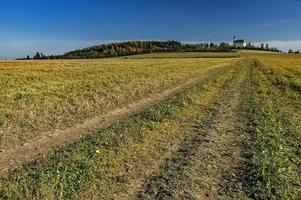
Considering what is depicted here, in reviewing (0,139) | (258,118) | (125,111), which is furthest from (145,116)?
(0,139)

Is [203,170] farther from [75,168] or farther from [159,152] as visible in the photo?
→ [75,168]

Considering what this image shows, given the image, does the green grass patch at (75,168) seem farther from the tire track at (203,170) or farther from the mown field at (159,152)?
the tire track at (203,170)

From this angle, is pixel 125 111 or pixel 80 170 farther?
pixel 125 111

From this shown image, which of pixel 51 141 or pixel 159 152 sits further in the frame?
pixel 51 141

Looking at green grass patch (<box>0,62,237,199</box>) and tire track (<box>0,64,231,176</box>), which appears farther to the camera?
tire track (<box>0,64,231,176</box>)

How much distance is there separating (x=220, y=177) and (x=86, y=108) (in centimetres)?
972

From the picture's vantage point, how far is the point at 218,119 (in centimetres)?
1588

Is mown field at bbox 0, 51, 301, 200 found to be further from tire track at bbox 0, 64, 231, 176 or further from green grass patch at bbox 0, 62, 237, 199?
tire track at bbox 0, 64, 231, 176

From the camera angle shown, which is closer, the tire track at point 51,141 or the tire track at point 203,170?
the tire track at point 203,170

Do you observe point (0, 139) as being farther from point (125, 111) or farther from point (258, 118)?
point (258, 118)

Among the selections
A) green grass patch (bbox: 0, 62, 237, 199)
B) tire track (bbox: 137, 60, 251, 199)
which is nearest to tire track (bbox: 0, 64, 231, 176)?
green grass patch (bbox: 0, 62, 237, 199)

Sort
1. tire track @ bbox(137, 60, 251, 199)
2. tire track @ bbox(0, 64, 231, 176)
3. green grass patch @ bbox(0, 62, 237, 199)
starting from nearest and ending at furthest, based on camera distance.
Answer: green grass patch @ bbox(0, 62, 237, 199) < tire track @ bbox(137, 60, 251, 199) < tire track @ bbox(0, 64, 231, 176)

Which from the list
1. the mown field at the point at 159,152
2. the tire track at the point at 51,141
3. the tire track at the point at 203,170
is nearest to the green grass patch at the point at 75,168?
the mown field at the point at 159,152

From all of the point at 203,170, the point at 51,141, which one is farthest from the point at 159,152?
the point at 51,141
